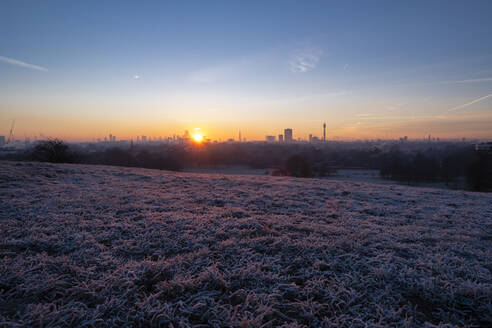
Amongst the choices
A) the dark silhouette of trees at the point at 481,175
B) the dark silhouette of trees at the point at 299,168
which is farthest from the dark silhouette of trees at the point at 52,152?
the dark silhouette of trees at the point at 481,175

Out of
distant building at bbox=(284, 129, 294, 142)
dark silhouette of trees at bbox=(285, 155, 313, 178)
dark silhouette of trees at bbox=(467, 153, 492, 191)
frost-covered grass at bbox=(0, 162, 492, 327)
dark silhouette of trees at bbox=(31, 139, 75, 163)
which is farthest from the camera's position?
distant building at bbox=(284, 129, 294, 142)

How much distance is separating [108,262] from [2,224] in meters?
2.61

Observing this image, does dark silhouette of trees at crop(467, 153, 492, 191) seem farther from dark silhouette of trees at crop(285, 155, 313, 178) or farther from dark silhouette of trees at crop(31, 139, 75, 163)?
dark silhouette of trees at crop(31, 139, 75, 163)

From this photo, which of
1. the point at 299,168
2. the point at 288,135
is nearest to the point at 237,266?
the point at 299,168

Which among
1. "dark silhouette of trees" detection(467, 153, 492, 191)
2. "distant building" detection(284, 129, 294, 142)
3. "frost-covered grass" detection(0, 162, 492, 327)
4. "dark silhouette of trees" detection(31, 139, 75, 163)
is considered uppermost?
"distant building" detection(284, 129, 294, 142)

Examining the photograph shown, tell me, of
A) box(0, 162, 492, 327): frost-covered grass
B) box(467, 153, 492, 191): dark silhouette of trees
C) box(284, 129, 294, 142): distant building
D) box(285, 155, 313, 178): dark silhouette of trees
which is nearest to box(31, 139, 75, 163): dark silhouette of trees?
box(0, 162, 492, 327): frost-covered grass

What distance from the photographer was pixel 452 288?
82.4 inches

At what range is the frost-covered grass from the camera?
176 centimetres

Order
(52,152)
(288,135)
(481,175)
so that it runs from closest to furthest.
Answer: (52,152) < (481,175) < (288,135)

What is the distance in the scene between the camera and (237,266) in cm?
246

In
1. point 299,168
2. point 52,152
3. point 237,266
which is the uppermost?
point 52,152

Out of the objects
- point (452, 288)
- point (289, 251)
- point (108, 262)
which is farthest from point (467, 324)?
point (108, 262)

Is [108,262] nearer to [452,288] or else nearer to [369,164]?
[452,288]

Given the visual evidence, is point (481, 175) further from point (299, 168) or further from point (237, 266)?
point (237, 266)
